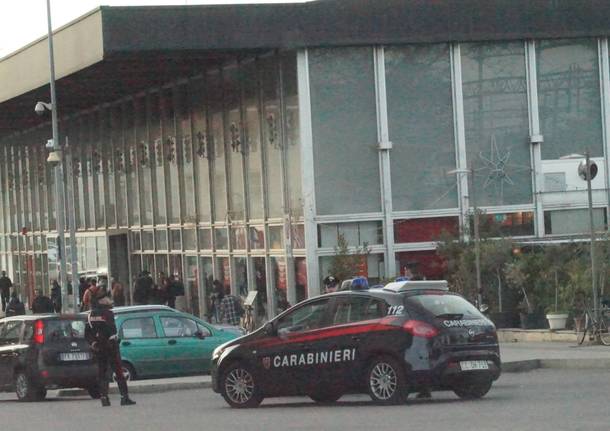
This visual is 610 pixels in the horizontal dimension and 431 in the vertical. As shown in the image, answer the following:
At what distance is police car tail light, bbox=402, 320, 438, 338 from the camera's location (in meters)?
19.8

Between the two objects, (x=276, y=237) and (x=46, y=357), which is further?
(x=276, y=237)

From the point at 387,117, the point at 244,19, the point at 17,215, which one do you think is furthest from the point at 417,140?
the point at 17,215

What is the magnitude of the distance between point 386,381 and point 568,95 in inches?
955

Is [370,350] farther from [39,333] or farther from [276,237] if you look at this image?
[276,237]

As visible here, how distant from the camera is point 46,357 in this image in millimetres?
25938

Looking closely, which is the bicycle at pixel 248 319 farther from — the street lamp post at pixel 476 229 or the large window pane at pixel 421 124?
the street lamp post at pixel 476 229

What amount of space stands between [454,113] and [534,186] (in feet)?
9.84

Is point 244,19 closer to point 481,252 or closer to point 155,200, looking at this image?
point 481,252

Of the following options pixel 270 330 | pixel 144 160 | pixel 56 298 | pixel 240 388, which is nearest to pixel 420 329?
pixel 270 330

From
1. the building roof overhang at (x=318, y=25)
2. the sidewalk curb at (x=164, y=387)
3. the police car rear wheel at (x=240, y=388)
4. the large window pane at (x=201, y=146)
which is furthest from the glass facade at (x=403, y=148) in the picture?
the police car rear wheel at (x=240, y=388)

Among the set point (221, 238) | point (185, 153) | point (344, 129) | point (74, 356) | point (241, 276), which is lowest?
point (74, 356)

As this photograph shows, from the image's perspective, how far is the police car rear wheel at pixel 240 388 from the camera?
21359 millimetres

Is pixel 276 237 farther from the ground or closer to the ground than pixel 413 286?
farther from the ground

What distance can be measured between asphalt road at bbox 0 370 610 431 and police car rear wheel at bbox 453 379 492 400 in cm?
13
